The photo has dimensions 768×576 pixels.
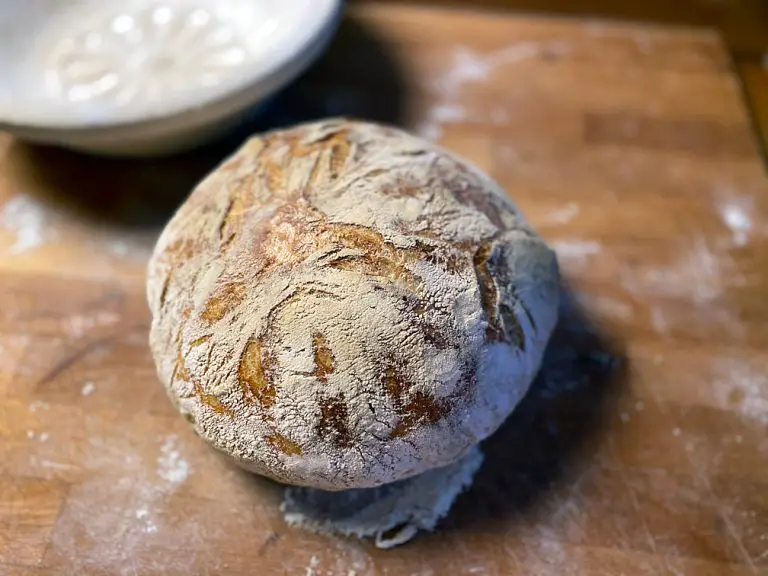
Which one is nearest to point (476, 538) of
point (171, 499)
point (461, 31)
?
point (171, 499)

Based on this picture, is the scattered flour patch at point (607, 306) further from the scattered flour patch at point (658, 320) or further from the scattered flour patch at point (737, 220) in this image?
the scattered flour patch at point (737, 220)

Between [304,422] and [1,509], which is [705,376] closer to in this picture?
[304,422]

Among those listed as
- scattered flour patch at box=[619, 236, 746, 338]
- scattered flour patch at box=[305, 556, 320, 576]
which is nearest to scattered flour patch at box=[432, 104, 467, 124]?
scattered flour patch at box=[619, 236, 746, 338]

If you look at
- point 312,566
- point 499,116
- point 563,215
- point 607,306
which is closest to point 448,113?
point 499,116

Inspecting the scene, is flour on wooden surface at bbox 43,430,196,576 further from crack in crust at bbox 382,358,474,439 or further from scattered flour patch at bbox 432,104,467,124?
scattered flour patch at bbox 432,104,467,124

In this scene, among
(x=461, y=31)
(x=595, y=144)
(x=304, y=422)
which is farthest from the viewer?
(x=461, y=31)

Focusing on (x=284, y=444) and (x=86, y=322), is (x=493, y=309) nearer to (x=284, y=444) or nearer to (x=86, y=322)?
(x=284, y=444)
